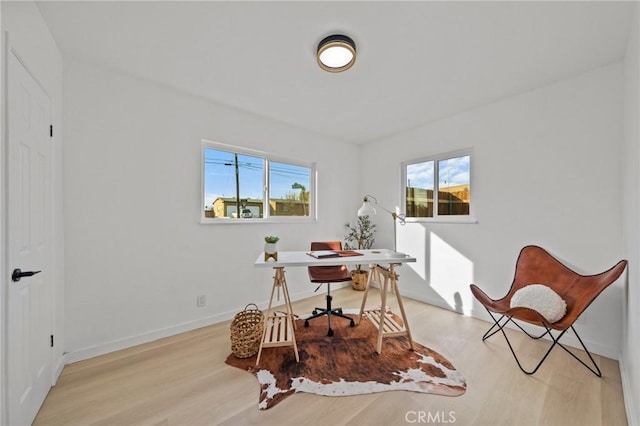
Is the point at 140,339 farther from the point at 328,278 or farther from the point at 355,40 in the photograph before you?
Answer: the point at 355,40

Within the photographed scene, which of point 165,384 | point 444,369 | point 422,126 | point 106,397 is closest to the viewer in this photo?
point 106,397

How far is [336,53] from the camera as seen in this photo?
193 cm

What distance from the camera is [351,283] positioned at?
431cm

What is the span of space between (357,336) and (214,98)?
2942 millimetres

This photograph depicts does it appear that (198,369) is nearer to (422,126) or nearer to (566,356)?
(566,356)

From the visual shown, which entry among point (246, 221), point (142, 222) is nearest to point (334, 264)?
point (246, 221)

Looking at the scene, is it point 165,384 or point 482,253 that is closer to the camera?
point 165,384

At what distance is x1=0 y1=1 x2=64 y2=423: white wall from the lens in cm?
124

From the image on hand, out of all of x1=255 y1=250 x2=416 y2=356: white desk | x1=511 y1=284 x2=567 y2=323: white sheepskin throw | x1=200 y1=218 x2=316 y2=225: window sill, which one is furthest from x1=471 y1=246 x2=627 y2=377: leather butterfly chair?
x1=200 y1=218 x2=316 y2=225: window sill

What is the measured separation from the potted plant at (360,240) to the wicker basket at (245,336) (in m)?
2.13

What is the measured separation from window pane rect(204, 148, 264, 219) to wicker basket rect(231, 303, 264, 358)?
1307 mm

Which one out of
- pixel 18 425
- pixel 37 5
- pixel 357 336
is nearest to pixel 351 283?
pixel 357 336

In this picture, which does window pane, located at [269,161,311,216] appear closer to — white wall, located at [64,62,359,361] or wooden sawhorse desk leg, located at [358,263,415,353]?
white wall, located at [64,62,359,361]

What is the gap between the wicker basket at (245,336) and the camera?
84.8 inches
